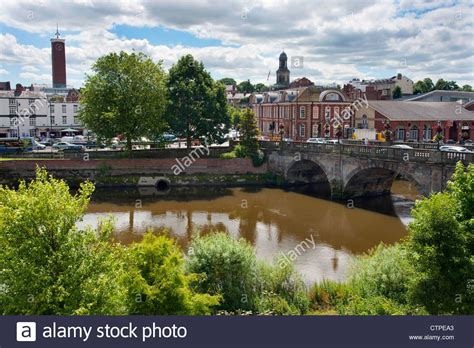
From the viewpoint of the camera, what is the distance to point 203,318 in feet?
37.8

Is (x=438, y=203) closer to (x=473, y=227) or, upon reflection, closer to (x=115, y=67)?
(x=473, y=227)

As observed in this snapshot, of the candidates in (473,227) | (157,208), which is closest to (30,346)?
(473,227)

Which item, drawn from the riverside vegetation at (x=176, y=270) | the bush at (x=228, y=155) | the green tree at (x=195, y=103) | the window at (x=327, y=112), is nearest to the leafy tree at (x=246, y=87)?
the window at (x=327, y=112)

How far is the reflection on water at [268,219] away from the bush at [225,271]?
248 inches

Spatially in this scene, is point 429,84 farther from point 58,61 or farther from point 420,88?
Answer: point 58,61

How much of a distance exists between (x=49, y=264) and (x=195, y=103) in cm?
4209

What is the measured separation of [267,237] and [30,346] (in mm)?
23303

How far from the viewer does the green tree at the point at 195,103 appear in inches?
2087

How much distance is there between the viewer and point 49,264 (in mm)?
12422

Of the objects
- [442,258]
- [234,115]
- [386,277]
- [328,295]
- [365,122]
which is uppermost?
[234,115]

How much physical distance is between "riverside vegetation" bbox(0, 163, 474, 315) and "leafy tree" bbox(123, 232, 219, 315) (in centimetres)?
3

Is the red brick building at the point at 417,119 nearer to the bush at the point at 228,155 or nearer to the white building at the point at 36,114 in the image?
the bush at the point at 228,155

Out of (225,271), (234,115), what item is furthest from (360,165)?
(234,115)

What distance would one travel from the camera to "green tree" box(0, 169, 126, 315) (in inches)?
479
